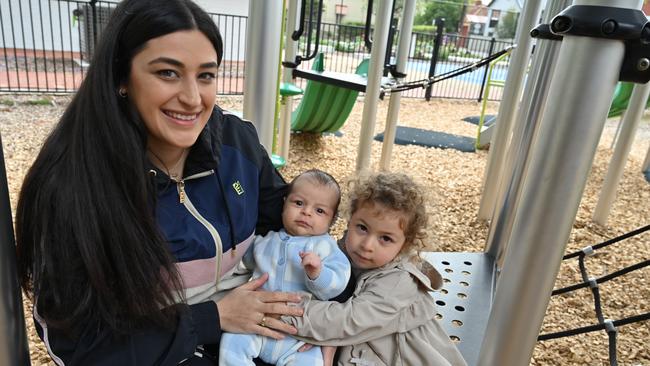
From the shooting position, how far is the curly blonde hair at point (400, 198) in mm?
1398

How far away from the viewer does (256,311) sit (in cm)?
126

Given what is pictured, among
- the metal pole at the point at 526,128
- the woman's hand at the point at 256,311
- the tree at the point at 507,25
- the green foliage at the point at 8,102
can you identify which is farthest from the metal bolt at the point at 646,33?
the tree at the point at 507,25

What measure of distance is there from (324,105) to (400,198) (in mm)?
4199

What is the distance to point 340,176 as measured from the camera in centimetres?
467

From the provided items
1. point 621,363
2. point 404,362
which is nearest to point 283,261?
point 404,362

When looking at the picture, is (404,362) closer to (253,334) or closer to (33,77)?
(253,334)

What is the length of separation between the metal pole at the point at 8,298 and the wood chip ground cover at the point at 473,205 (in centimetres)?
105

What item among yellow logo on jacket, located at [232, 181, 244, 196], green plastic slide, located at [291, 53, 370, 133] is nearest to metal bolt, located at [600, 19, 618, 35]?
yellow logo on jacket, located at [232, 181, 244, 196]

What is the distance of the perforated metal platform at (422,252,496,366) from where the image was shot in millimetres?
1663

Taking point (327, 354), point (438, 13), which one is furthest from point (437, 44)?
point (438, 13)

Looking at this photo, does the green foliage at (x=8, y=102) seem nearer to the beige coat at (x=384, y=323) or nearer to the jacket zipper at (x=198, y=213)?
the jacket zipper at (x=198, y=213)

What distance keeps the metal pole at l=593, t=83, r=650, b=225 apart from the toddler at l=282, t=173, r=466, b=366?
2.97 meters

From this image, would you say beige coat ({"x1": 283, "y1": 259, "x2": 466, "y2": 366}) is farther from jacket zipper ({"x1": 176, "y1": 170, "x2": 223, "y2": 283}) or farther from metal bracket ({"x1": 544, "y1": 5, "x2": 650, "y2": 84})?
metal bracket ({"x1": 544, "y1": 5, "x2": 650, "y2": 84})

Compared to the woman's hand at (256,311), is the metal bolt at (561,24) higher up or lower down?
higher up
